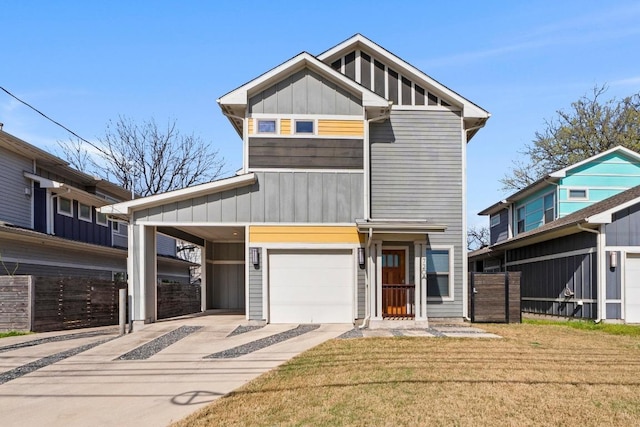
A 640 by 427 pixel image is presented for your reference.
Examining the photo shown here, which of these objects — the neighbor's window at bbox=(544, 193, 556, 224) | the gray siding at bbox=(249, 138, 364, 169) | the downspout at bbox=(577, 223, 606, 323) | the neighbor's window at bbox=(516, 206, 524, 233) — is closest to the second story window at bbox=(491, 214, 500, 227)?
the neighbor's window at bbox=(516, 206, 524, 233)

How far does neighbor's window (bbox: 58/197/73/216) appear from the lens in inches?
805

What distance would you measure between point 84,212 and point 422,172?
14.9 meters

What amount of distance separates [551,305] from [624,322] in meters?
3.44

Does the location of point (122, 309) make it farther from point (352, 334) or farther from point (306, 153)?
point (306, 153)

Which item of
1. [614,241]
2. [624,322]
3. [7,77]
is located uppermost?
[7,77]

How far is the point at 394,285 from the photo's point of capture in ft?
45.6

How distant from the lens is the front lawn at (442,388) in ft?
18.9

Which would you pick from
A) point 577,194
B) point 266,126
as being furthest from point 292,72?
point 577,194

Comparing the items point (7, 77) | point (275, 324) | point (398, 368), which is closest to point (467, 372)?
point (398, 368)

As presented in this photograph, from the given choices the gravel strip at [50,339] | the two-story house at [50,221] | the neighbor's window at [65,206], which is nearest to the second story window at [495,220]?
the two-story house at [50,221]

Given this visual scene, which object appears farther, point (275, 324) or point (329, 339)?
point (275, 324)

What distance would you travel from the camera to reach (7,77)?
38.8 feet

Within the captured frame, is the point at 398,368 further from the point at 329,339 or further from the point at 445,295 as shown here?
the point at 445,295

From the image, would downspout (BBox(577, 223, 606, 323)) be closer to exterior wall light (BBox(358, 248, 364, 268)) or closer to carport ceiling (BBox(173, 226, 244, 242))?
exterior wall light (BBox(358, 248, 364, 268))
